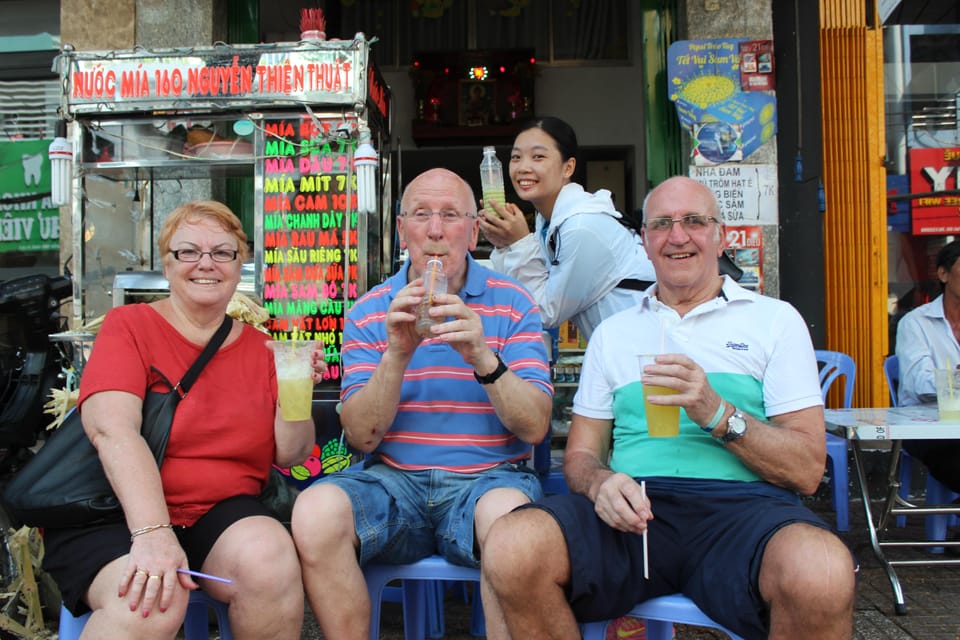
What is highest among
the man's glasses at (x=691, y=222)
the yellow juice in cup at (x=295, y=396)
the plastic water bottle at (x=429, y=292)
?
the man's glasses at (x=691, y=222)

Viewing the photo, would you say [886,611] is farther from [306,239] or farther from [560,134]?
[306,239]

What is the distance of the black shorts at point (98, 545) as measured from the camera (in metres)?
1.88

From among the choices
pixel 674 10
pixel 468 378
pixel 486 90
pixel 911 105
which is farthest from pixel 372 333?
pixel 486 90

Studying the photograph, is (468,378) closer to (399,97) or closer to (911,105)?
(911,105)

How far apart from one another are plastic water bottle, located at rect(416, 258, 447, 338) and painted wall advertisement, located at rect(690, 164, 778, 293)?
3.54 metres

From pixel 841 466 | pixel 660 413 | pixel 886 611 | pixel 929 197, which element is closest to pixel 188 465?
pixel 660 413

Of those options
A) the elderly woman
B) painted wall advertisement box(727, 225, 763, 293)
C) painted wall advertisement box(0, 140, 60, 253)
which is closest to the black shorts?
the elderly woman

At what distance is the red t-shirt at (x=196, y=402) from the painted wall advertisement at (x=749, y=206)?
377 cm

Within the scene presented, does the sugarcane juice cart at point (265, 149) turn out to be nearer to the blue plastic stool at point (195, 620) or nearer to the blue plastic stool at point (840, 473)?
the blue plastic stool at point (195, 620)

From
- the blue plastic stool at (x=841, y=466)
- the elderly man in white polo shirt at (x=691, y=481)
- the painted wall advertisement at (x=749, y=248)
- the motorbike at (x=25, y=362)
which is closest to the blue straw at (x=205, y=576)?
the elderly man in white polo shirt at (x=691, y=481)

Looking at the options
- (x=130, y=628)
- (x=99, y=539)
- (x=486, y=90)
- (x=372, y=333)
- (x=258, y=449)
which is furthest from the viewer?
(x=486, y=90)

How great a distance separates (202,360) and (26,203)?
493 cm

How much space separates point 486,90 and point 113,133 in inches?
200

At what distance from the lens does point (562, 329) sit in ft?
14.8
